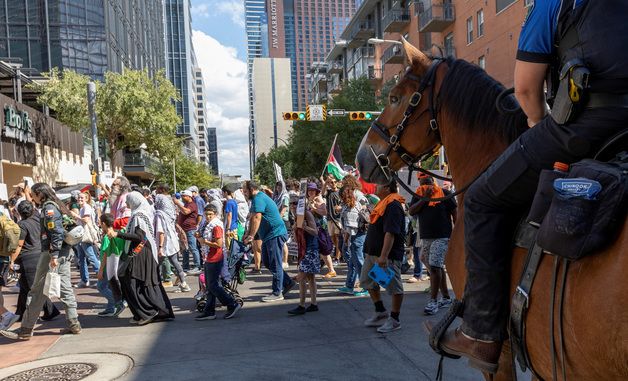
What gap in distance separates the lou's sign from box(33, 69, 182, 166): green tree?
2.69 m

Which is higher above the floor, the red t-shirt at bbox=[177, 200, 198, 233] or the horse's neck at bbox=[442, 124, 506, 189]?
the horse's neck at bbox=[442, 124, 506, 189]

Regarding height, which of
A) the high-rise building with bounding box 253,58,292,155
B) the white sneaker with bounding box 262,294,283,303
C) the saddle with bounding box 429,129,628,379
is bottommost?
the white sneaker with bounding box 262,294,283,303

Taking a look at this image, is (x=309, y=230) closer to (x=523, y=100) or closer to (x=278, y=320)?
(x=278, y=320)

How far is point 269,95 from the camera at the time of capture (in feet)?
569

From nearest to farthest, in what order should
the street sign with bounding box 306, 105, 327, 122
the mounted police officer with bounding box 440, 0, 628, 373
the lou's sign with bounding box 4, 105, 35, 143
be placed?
the mounted police officer with bounding box 440, 0, 628, 373, the lou's sign with bounding box 4, 105, 35, 143, the street sign with bounding box 306, 105, 327, 122

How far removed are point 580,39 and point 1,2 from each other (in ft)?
154

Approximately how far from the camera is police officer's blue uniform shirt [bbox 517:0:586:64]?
6.21 ft

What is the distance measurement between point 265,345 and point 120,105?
2300 centimetres

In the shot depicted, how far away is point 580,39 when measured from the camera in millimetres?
1807

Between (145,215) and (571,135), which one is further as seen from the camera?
(145,215)

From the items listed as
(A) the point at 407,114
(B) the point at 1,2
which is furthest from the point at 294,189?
(B) the point at 1,2

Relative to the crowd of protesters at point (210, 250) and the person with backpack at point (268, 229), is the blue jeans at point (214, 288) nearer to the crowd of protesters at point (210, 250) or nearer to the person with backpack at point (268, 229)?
the crowd of protesters at point (210, 250)

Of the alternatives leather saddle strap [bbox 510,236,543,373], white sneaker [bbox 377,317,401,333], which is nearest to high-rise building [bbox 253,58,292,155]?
white sneaker [bbox 377,317,401,333]

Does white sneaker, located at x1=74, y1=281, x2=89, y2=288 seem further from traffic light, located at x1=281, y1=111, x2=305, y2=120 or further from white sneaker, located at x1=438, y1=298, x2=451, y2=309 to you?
traffic light, located at x1=281, y1=111, x2=305, y2=120
